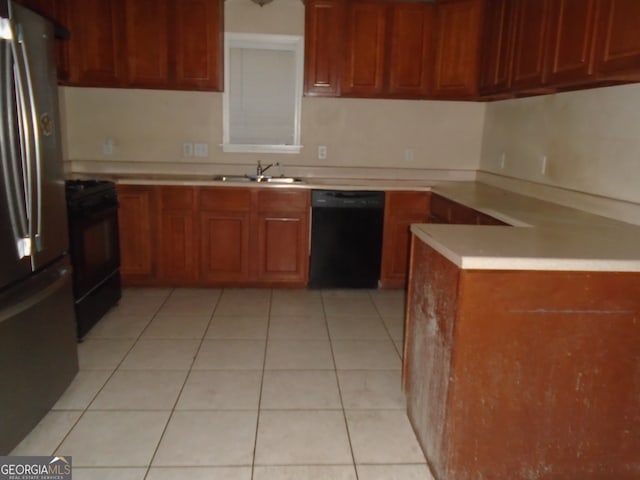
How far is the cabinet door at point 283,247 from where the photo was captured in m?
3.99

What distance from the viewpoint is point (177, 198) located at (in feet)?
12.8

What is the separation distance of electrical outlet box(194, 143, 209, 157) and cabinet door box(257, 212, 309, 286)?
85cm

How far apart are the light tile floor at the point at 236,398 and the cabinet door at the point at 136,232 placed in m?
0.36

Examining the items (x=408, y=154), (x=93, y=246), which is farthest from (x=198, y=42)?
(x=408, y=154)

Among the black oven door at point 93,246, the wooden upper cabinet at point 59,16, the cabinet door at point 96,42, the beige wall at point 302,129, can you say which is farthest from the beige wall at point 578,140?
the wooden upper cabinet at point 59,16

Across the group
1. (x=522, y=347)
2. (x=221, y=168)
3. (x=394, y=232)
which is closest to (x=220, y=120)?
(x=221, y=168)

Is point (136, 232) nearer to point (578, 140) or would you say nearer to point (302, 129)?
point (302, 129)

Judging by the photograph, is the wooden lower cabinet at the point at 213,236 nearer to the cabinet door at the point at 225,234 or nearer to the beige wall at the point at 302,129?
the cabinet door at the point at 225,234

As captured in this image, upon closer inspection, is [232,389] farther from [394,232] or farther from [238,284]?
[394,232]

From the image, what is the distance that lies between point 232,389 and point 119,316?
1.30 metres

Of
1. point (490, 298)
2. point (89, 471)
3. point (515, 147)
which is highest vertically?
point (515, 147)

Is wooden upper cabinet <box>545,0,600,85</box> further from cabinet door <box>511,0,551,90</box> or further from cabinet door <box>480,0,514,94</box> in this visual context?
cabinet door <box>480,0,514,94</box>

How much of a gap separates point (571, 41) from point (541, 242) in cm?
130

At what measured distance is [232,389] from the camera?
2.51 meters
